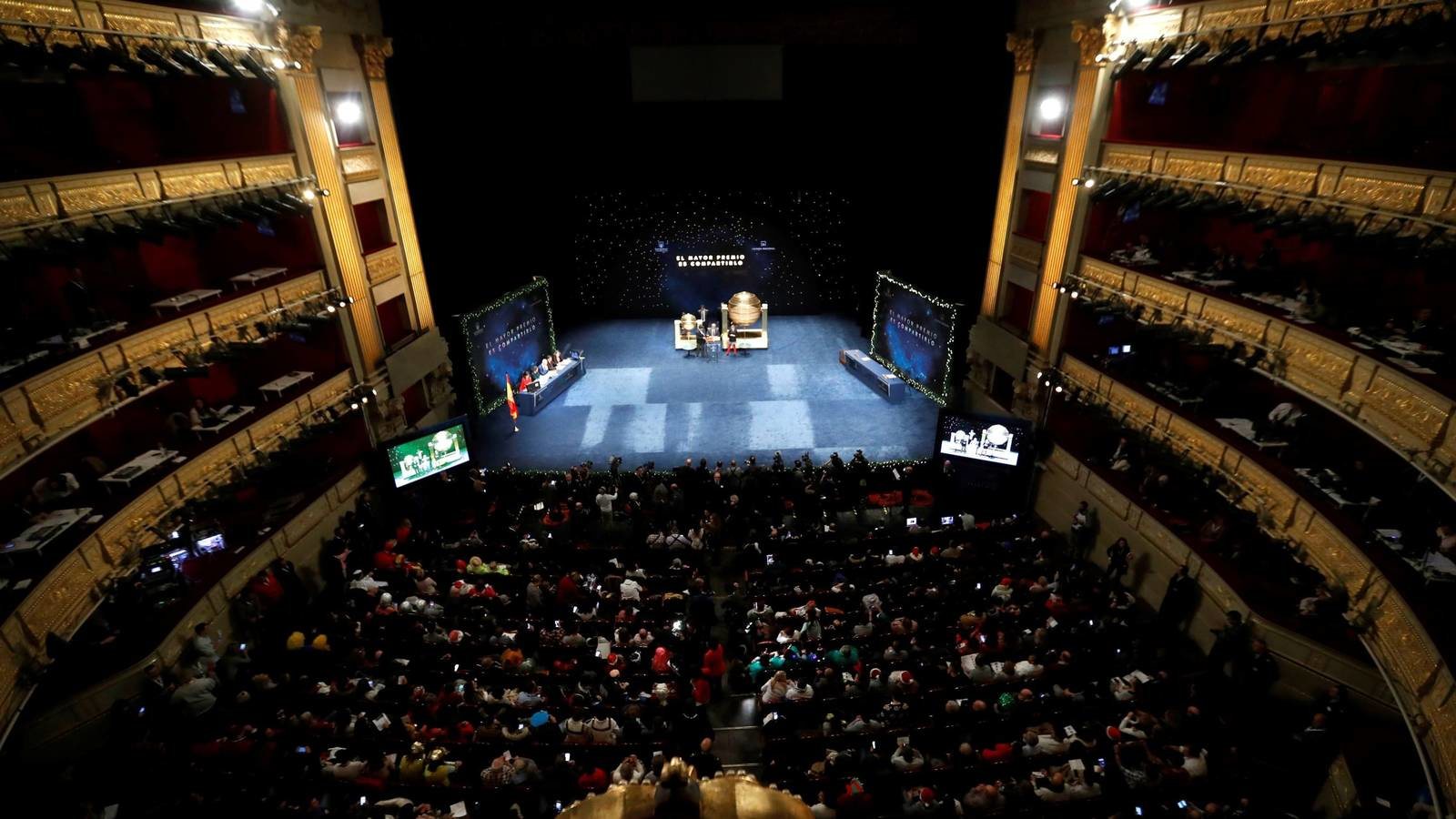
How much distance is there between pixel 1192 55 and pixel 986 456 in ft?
27.6

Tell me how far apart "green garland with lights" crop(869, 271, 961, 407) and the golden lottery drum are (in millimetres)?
4739

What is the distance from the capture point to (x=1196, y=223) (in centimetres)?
1460

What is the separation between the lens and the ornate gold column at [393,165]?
16.1 metres

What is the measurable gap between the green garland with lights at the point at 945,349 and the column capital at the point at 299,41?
51.9 ft

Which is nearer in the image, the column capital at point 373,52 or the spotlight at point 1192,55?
the spotlight at point 1192,55

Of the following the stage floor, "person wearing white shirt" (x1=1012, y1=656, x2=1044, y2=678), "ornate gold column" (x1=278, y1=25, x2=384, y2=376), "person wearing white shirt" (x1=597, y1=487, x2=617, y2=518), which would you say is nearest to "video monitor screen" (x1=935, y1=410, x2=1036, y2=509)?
the stage floor

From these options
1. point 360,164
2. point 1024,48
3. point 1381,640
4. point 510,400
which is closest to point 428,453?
point 510,400

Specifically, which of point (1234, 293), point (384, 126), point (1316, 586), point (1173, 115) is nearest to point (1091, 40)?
point (1173, 115)

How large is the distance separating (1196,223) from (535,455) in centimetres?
1636

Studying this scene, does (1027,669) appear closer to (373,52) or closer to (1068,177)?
(1068,177)

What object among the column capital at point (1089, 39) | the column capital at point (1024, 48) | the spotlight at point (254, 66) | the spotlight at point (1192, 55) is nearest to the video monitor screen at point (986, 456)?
the spotlight at point (1192, 55)

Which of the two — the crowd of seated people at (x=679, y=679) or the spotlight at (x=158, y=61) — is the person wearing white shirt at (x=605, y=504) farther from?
the spotlight at (x=158, y=61)

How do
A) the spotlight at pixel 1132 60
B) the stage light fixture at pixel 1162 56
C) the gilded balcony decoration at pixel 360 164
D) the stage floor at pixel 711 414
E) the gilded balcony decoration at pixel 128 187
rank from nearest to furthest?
the gilded balcony decoration at pixel 128 187, the stage light fixture at pixel 1162 56, the spotlight at pixel 1132 60, the gilded balcony decoration at pixel 360 164, the stage floor at pixel 711 414

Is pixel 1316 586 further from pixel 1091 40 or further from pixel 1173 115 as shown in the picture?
pixel 1091 40
